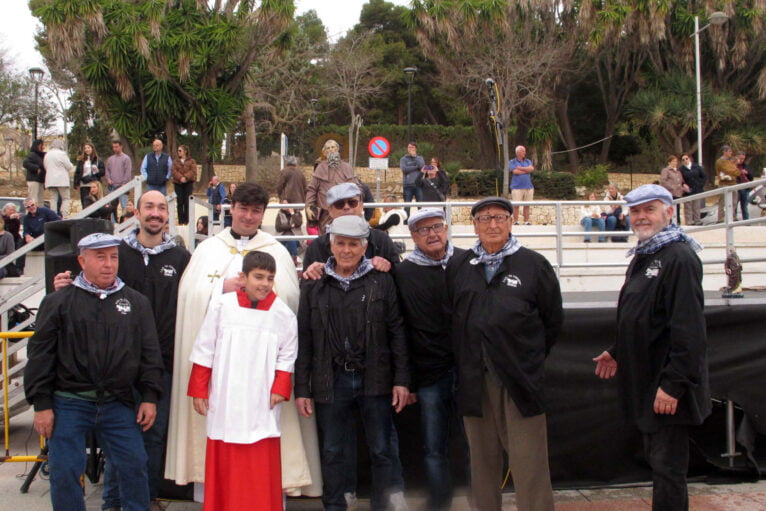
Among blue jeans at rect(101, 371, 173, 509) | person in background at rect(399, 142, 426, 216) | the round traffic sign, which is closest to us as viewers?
blue jeans at rect(101, 371, 173, 509)

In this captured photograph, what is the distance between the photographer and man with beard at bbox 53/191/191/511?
4441mm

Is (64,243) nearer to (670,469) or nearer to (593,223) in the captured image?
(670,469)

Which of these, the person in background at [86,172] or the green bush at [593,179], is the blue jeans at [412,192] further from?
the green bush at [593,179]

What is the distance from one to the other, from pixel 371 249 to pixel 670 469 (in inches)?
83.9

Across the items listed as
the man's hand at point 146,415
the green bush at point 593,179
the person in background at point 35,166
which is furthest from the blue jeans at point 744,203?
the green bush at point 593,179

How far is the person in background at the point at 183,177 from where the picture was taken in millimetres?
11758

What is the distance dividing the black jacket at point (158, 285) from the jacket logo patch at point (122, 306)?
0.47 meters

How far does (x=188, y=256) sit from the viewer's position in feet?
15.3

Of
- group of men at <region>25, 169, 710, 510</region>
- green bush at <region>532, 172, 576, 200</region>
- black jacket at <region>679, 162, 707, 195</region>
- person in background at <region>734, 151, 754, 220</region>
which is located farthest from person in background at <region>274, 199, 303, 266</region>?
green bush at <region>532, 172, 576, 200</region>

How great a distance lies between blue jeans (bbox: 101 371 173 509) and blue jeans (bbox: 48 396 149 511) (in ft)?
0.95

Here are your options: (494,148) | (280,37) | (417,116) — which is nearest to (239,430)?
(280,37)

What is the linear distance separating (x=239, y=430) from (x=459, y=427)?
62.2 inches

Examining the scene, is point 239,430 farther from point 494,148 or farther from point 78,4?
point 494,148

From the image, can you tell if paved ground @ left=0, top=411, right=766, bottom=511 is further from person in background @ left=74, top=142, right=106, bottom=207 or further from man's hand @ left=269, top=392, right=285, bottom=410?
person in background @ left=74, top=142, right=106, bottom=207
